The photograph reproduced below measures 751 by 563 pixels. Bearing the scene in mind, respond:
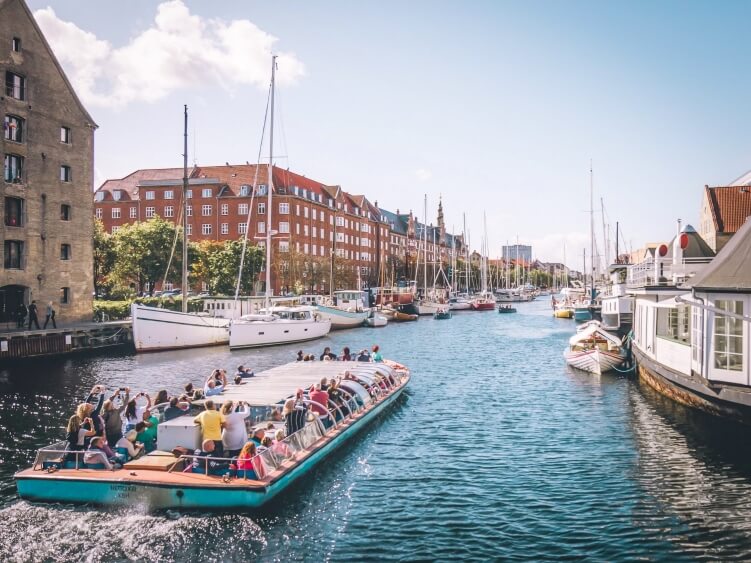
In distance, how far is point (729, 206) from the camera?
6281cm

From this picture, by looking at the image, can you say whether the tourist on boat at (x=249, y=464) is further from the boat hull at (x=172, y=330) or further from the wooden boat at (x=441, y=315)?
the wooden boat at (x=441, y=315)

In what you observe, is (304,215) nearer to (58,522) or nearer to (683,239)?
(683,239)

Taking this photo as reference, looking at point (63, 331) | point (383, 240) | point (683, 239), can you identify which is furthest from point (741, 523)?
point (383, 240)

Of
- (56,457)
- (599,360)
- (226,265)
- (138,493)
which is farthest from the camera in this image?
(226,265)

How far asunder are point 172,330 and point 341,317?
95.0ft

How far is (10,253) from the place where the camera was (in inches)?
1860

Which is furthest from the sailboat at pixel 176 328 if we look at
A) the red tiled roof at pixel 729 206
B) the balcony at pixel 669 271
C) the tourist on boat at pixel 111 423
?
the red tiled roof at pixel 729 206

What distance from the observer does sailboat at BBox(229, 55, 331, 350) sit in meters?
51.0

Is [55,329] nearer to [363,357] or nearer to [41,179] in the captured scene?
[41,179]

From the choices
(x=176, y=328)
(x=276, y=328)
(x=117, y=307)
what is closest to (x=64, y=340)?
(x=176, y=328)

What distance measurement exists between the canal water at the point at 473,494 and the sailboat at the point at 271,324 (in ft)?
64.4

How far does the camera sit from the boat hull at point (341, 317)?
239 ft

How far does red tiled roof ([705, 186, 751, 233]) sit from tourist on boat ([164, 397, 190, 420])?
58.2 metres

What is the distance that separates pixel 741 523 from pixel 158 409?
54.1 feet
